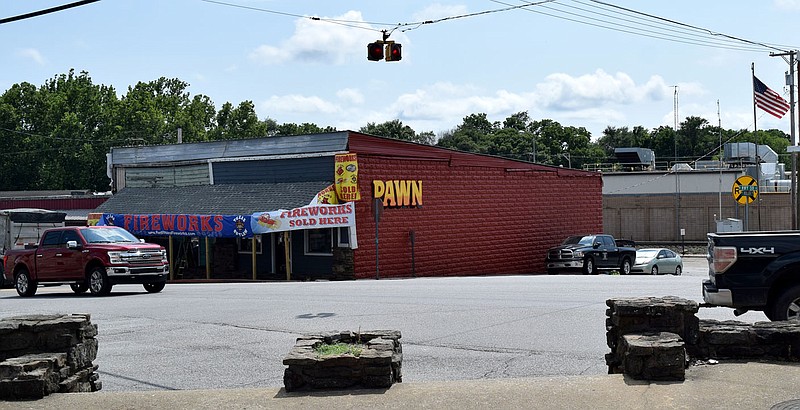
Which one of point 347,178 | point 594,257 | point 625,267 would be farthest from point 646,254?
point 347,178

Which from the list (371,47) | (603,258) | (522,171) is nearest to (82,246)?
(371,47)

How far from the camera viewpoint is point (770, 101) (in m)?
40.8

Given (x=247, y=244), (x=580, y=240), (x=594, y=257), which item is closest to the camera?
(x=594, y=257)

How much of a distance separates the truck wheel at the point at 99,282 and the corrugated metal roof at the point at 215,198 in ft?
35.3

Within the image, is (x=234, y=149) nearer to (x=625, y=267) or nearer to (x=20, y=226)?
(x=20, y=226)

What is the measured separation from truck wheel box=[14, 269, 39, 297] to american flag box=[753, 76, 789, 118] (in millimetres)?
30950

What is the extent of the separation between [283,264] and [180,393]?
27.7 m

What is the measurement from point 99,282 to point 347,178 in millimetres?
12054

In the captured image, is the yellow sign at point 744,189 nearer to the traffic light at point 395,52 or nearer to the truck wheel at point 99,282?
the traffic light at point 395,52

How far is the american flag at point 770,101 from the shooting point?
1591 inches

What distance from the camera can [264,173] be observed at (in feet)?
121

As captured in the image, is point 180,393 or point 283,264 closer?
point 180,393

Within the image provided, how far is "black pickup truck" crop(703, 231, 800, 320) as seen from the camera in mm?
11508

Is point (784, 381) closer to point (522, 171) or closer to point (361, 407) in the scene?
point (361, 407)
